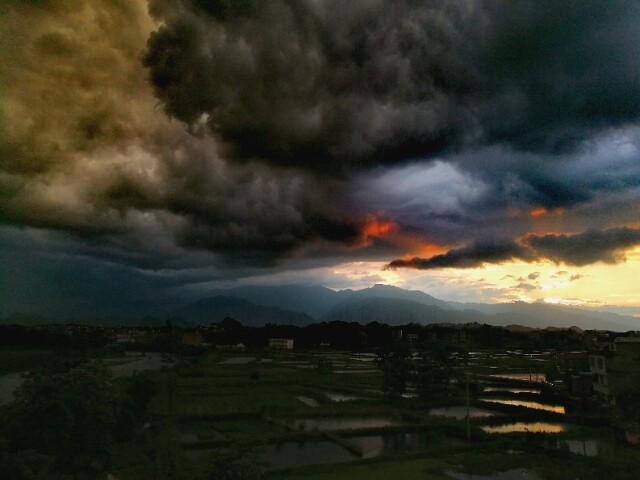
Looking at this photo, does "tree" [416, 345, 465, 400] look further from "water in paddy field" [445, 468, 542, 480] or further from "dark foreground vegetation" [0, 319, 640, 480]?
"water in paddy field" [445, 468, 542, 480]

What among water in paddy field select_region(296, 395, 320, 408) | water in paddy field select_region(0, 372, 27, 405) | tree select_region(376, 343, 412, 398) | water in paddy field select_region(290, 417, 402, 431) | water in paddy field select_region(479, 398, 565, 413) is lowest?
water in paddy field select_region(296, 395, 320, 408)

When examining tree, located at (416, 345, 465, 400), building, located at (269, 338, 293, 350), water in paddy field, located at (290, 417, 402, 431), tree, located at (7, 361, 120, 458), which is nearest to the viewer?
tree, located at (7, 361, 120, 458)

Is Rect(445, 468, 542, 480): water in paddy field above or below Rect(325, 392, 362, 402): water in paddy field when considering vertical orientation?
above

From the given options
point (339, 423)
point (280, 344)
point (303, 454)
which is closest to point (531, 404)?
point (339, 423)

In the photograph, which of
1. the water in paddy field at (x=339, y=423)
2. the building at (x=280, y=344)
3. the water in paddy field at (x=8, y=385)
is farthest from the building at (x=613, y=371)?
the building at (x=280, y=344)

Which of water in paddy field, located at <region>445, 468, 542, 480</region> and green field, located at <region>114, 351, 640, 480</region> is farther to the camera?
green field, located at <region>114, 351, 640, 480</region>

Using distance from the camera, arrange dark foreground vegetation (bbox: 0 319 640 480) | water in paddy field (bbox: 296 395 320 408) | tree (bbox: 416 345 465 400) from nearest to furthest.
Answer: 1. dark foreground vegetation (bbox: 0 319 640 480)
2. water in paddy field (bbox: 296 395 320 408)
3. tree (bbox: 416 345 465 400)

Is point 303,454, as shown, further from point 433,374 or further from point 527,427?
point 433,374

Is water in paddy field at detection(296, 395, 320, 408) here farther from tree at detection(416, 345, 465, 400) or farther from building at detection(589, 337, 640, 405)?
building at detection(589, 337, 640, 405)

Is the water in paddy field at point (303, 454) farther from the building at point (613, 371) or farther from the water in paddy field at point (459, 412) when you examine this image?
the building at point (613, 371)

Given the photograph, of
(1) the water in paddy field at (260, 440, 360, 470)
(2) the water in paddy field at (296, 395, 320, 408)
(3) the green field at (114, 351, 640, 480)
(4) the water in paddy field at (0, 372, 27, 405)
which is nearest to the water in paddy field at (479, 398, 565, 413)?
(3) the green field at (114, 351, 640, 480)
